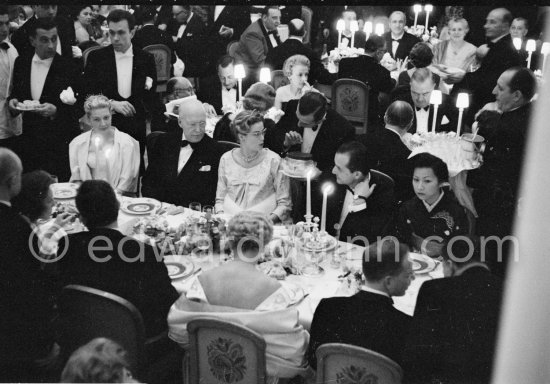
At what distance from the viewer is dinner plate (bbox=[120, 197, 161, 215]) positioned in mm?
4105

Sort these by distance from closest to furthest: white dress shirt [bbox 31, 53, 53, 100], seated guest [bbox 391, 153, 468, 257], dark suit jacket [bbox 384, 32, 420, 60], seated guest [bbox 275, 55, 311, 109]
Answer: seated guest [bbox 391, 153, 468, 257] → white dress shirt [bbox 31, 53, 53, 100] → seated guest [bbox 275, 55, 311, 109] → dark suit jacket [bbox 384, 32, 420, 60]

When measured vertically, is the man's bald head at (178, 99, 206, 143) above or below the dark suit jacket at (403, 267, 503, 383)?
above

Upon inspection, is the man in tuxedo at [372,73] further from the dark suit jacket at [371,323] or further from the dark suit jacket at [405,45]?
the dark suit jacket at [371,323]

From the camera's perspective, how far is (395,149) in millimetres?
4758

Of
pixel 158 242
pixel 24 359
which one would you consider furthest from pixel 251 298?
pixel 24 359

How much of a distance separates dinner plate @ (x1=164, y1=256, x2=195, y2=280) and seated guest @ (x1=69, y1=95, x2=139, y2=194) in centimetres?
120

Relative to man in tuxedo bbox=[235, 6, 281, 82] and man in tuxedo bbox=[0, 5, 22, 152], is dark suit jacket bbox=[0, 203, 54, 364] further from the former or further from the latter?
man in tuxedo bbox=[235, 6, 281, 82]

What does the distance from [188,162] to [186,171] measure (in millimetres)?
63

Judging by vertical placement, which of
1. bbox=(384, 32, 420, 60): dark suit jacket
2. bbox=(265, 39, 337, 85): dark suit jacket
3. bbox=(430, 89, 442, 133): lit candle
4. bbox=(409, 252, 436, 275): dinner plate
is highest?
bbox=(384, 32, 420, 60): dark suit jacket

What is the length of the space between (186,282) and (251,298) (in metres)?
0.59

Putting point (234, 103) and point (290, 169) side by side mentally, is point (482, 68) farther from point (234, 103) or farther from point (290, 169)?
point (290, 169)

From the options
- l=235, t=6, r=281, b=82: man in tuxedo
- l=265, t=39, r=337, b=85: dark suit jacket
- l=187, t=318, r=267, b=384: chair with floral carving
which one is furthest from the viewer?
l=235, t=6, r=281, b=82: man in tuxedo

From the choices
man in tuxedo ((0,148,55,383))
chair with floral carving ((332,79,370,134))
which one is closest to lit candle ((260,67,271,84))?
chair with floral carving ((332,79,370,134))

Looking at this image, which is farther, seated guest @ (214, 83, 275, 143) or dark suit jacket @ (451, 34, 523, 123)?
dark suit jacket @ (451, 34, 523, 123)
